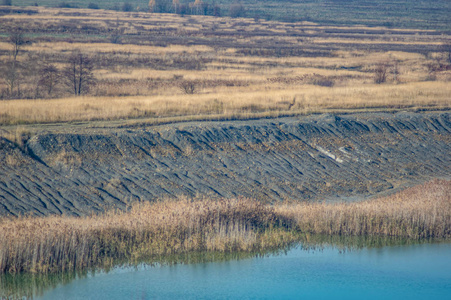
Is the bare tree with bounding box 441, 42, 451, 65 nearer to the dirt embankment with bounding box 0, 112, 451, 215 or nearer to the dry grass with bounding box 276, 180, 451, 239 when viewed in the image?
the dirt embankment with bounding box 0, 112, 451, 215

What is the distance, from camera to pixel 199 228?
49.0 ft

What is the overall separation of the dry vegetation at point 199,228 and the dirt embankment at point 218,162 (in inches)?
75.1

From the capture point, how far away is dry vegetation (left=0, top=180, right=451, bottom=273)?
13133mm

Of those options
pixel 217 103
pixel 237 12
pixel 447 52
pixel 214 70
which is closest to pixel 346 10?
A: pixel 237 12

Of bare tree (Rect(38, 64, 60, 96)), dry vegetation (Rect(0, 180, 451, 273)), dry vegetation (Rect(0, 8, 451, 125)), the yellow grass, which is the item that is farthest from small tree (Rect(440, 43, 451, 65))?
dry vegetation (Rect(0, 180, 451, 273))

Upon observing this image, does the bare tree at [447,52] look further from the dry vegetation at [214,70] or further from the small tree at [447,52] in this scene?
the dry vegetation at [214,70]

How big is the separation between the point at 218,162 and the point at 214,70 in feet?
93.9

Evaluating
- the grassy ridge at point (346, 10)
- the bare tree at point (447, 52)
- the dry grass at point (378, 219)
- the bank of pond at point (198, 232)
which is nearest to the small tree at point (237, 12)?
the grassy ridge at point (346, 10)

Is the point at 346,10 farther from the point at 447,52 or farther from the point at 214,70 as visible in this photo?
the point at 214,70

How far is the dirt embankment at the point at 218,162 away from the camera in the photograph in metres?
17.8

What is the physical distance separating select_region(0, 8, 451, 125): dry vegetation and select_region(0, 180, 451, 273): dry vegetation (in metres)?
9.20

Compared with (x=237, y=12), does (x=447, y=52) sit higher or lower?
lower

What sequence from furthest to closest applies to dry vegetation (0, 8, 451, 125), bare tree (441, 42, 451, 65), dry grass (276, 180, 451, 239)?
bare tree (441, 42, 451, 65)
dry vegetation (0, 8, 451, 125)
dry grass (276, 180, 451, 239)

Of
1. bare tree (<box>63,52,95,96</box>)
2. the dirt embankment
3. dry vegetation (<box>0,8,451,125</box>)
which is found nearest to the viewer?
the dirt embankment
